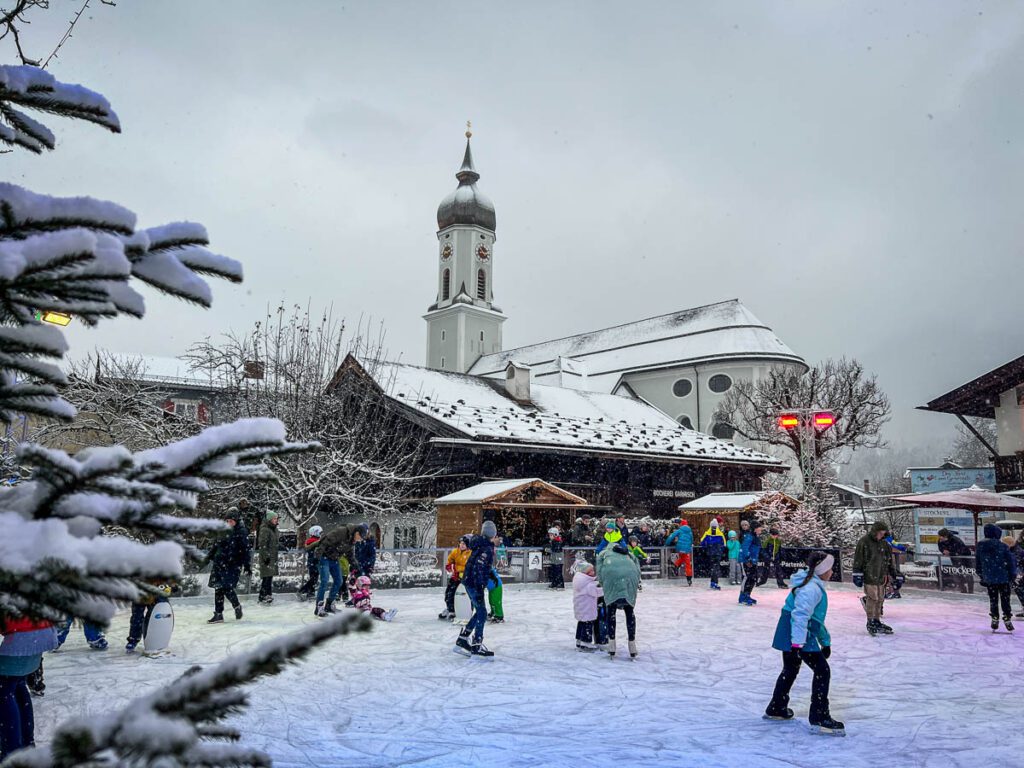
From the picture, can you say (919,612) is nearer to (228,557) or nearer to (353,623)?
(228,557)

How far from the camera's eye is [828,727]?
6.88 metres

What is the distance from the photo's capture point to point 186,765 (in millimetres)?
1283

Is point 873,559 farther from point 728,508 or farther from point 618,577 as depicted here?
point 728,508

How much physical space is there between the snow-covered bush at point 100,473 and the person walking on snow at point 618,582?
28.0ft

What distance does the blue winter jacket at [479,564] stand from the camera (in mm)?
10500

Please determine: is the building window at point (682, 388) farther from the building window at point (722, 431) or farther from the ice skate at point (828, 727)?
the ice skate at point (828, 727)

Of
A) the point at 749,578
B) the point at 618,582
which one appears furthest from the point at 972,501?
the point at 618,582

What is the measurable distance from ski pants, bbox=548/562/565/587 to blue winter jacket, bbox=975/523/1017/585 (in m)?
9.65

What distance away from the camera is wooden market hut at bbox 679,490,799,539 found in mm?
25109

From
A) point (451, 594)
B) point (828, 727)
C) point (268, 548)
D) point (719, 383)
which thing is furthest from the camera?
point (719, 383)

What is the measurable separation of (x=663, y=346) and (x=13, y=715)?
55590mm

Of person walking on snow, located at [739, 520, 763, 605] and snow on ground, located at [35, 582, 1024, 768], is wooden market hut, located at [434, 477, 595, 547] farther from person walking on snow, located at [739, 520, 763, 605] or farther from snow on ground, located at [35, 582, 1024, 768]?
snow on ground, located at [35, 582, 1024, 768]

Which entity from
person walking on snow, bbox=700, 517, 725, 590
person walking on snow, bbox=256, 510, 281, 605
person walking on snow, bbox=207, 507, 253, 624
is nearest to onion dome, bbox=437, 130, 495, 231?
person walking on snow, bbox=700, 517, 725, 590

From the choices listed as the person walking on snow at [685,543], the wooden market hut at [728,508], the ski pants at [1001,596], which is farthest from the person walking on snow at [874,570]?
the wooden market hut at [728,508]
